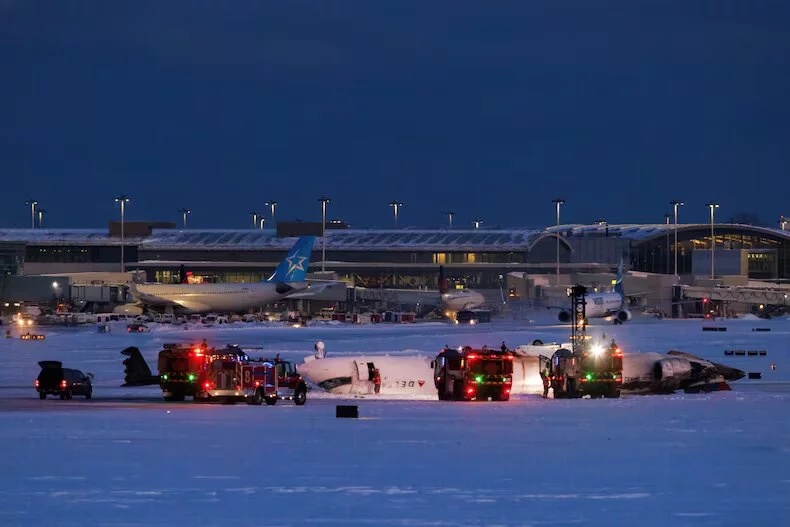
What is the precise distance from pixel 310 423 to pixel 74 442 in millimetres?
7852

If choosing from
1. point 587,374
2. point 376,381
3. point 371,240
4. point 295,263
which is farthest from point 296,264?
point 587,374

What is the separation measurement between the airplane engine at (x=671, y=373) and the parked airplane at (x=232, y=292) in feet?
268

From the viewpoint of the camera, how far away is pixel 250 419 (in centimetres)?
3725

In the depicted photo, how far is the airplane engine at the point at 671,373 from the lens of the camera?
53.8 m

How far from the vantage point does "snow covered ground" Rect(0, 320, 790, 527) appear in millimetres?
20609

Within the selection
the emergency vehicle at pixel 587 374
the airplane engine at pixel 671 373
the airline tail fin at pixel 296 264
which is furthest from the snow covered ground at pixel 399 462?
the airline tail fin at pixel 296 264

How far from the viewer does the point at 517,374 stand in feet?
176

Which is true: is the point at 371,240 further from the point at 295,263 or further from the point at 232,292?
the point at 232,292

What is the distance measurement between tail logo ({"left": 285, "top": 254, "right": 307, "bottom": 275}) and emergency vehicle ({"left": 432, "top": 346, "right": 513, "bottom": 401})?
286ft

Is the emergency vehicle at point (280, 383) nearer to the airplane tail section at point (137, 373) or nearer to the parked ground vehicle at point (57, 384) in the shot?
the parked ground vehicle at point (57, 384)

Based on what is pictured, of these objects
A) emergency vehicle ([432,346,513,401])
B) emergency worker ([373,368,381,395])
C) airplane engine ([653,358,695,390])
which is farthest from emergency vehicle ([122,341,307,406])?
airplane engine ([653,358,695,390])

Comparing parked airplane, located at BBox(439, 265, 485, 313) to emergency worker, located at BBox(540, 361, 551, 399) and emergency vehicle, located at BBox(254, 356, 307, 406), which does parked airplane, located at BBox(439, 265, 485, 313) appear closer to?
emergency worker, located at BBox(540, 361, 551, 399)

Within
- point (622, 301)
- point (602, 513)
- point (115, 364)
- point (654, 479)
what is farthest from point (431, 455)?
point (622, 301)

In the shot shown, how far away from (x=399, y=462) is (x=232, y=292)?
107 meters
